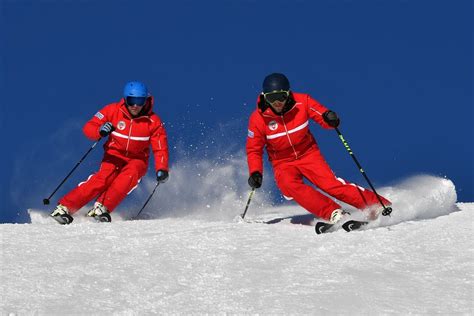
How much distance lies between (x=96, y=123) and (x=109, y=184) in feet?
2.55

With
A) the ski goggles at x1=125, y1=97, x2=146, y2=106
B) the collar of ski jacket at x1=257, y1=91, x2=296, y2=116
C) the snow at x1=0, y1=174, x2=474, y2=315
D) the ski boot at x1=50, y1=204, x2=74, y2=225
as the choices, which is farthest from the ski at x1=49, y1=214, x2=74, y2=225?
the collar of ski jacket at x1=257, y1=91, x2=296, y2=116

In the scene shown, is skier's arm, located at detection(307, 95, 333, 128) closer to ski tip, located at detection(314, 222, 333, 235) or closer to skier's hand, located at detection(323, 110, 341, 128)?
skier's hand, located at detection(323, 110, 341, 128)

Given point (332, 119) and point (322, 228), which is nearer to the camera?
point (322, 228)

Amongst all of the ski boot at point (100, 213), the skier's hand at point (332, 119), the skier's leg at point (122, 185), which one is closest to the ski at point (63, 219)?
the ski boot at point (100, 213)

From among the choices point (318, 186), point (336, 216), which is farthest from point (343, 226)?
point (318, 186)

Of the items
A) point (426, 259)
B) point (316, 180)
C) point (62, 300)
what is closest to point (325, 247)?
point (426, 259)

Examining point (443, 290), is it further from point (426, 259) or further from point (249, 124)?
point (249, 124)

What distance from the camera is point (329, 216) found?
7332 millimetres

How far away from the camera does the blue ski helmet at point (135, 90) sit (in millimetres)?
8516

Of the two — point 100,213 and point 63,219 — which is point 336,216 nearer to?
point 100,213

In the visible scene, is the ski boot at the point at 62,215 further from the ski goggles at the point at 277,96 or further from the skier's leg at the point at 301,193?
the ski goggles at the point at 277,96

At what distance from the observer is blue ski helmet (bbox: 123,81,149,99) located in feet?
27.9

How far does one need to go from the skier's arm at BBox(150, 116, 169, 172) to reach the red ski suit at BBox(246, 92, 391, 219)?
141cm

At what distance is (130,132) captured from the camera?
8617 millimetres
